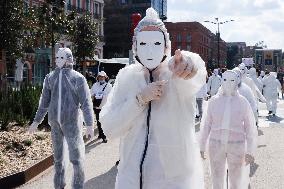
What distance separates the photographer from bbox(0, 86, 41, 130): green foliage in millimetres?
13633

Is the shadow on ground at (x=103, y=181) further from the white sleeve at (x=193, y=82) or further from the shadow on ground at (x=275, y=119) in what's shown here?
the shadow on ground at (x=275, y=119)

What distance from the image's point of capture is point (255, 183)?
324 inches

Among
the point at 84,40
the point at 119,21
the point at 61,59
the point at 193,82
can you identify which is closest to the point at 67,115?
the point at 61,59

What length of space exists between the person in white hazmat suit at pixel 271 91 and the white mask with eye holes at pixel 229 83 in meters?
14.5

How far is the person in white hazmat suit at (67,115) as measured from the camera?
716 centimetres

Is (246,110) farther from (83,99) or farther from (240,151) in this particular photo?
(83,99)

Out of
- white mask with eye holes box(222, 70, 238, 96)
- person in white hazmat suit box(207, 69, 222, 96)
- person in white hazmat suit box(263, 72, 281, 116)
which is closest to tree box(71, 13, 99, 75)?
person in white hazmat suit box(263, 72, 281, 116)

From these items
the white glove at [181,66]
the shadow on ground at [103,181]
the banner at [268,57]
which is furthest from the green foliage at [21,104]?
the banner at [268,57]

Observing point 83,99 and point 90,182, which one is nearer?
point 83,99

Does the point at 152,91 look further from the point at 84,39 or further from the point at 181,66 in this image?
the point at 84,39

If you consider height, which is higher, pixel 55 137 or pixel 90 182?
pixel 55 137

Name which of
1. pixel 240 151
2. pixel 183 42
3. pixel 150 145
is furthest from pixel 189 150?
pixel 183 42

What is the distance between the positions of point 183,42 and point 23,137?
93.6 metres

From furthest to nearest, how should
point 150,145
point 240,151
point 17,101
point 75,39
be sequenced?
point 75,39
point 17,101
point 240,151
point 150,145
